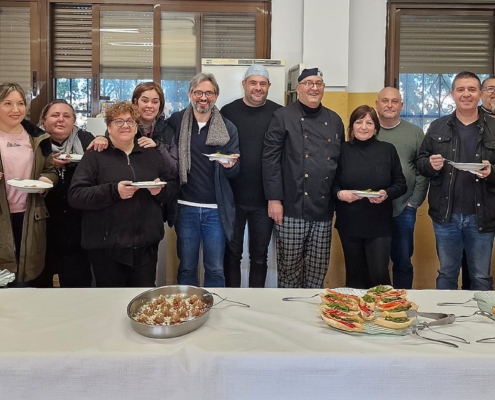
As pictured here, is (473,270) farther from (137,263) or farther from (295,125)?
(137,263)

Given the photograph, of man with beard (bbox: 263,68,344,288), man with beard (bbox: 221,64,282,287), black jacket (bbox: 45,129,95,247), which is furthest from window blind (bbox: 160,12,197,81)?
black jacket (bbox: 45,129,95,247)

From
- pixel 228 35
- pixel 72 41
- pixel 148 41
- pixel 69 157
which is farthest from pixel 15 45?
pixel 69 157

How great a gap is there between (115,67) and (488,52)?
3600 millimetres

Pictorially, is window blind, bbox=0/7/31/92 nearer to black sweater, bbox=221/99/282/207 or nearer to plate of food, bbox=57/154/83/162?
plate of food, bbox=57/154/83/162

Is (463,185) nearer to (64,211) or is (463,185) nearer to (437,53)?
(64,211)

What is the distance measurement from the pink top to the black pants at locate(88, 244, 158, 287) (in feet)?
1.69

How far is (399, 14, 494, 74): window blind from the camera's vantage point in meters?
4.50

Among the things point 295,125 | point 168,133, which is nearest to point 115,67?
point 168,133

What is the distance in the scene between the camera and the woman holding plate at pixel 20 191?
2357mm

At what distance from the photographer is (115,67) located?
444 cm

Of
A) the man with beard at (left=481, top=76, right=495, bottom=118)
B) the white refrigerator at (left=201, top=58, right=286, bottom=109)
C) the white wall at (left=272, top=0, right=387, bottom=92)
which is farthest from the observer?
the white wall at (left=272, top=0, right=387, bottom=92)

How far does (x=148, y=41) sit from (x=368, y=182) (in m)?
2.75

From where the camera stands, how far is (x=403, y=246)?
124 inches

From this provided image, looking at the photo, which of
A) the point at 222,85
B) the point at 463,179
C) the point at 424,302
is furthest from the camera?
the point at 222,85
